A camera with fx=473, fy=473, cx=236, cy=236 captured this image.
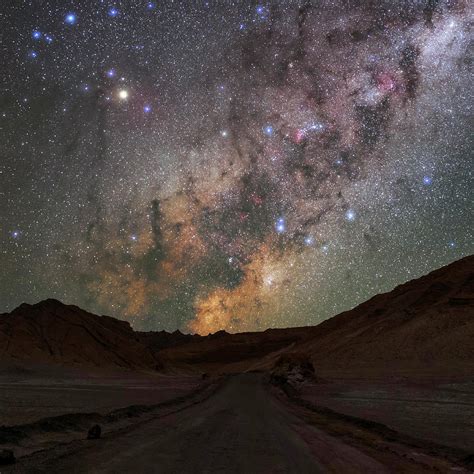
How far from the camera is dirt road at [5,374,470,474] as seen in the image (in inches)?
327

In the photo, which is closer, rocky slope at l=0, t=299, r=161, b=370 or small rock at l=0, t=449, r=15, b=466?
small rock at l=0, t=449, r=15, b=466

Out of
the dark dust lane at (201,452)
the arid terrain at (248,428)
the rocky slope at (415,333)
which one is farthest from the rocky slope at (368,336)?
the dark dust lane at (201,452)

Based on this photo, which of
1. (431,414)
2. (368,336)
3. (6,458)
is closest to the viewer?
(6,458)

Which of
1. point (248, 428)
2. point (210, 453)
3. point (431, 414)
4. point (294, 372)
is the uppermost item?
point (210, 453)

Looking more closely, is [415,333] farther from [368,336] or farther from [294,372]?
[294,372]

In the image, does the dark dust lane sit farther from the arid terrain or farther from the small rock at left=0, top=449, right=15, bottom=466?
the small rock at left=0, top=449, right=15, bottom=466

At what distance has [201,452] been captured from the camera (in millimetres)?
9820

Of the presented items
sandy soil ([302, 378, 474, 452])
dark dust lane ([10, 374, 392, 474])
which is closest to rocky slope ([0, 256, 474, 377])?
sandy soil ([302, 378, 474, 452])

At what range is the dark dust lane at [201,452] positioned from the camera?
827 cm

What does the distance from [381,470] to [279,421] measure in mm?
8270

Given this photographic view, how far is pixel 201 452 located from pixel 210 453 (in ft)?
0.67

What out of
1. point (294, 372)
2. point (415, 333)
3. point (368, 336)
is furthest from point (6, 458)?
point (368, 336)

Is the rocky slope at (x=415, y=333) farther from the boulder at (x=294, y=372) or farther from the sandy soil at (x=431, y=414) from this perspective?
the sandy soil at (x=431, y=414)

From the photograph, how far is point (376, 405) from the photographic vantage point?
87.2 ft
